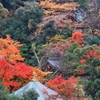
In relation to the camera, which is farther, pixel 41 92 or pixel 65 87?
pixel 65 87

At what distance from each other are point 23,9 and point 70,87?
18.9 meters

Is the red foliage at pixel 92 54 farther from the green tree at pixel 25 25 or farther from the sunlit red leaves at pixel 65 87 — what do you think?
the green tree at pixel 25 25

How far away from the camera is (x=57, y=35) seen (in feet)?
125

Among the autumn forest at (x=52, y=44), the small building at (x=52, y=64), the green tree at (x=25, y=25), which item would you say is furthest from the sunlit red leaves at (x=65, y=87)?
the green tree at (x=25, y=25)

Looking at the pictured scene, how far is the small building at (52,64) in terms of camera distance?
3359 centimetres

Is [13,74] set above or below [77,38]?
above

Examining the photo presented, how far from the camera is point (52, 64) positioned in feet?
111

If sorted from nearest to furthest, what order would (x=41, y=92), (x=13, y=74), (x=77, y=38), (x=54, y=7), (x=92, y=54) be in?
1. (x=41, y=92)
2. (x=92, y=54)
3. (x=13, y=74)
4. (x=77, y=38)
5. (x=54, y=7)

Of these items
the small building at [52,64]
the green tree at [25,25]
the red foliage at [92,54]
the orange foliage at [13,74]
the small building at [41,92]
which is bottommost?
the small building at [52,64]

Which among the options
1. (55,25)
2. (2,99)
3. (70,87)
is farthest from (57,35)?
(2,99)

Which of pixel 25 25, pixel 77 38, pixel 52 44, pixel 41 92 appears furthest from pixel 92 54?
pixel 25 25

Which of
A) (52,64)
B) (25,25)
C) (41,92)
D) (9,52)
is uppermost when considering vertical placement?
(41,92)

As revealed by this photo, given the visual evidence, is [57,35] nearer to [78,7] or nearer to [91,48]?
[78,7]

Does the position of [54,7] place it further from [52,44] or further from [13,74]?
[13,74]
